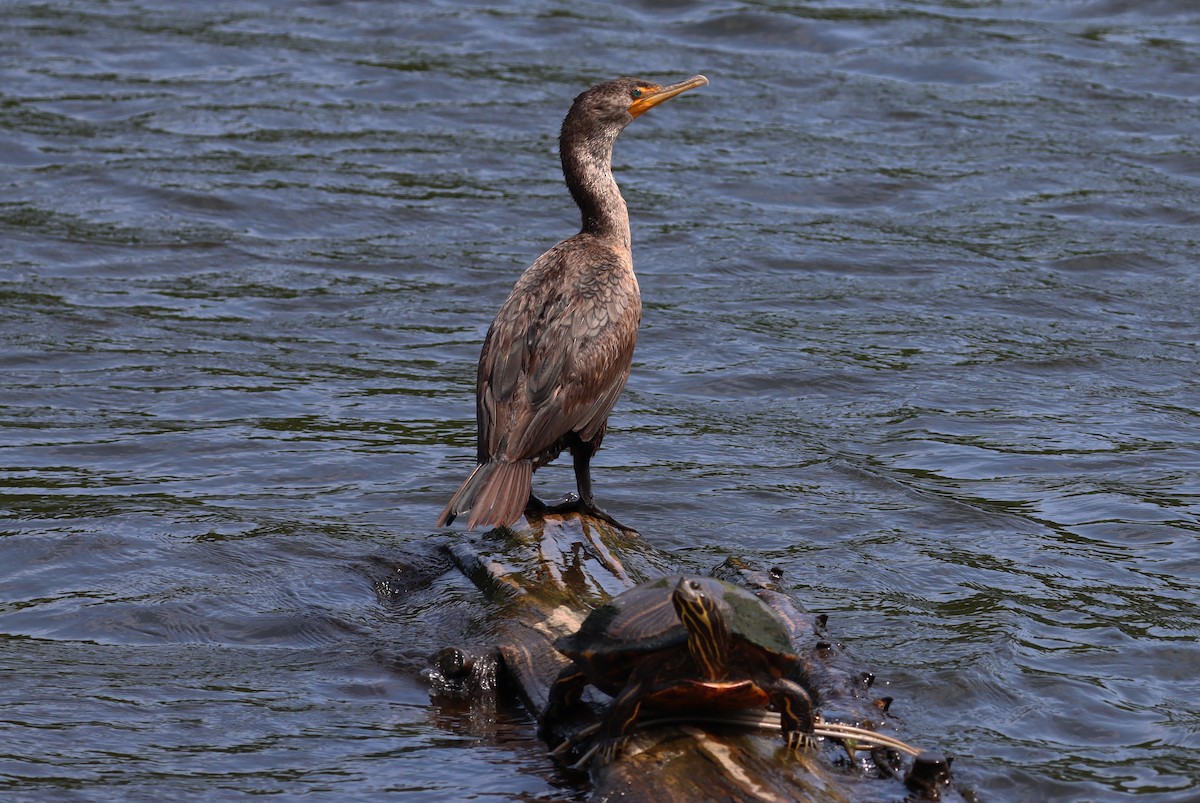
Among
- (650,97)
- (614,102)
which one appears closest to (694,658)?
(614,102)

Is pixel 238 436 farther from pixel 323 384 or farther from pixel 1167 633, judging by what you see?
pixel 1167 633

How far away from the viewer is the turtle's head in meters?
4.71

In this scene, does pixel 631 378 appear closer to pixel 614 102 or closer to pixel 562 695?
pixel 614 102

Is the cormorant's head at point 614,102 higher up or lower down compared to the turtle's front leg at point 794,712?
higher up

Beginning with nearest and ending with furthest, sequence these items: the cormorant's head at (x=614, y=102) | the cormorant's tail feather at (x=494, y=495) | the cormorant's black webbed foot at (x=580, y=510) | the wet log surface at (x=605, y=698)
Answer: the wet log surface at (x=605, y=698) → the cormorant's tail feather at (x=494, y=495) → the cormorant's black webbed foot at (x=580, y=510) → the cormorant's head at (x=614, y=102)

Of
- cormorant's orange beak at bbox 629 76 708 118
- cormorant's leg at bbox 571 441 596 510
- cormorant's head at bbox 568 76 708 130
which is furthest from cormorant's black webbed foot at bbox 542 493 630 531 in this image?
cormorant's orange beak at bbox 629 76 708 118

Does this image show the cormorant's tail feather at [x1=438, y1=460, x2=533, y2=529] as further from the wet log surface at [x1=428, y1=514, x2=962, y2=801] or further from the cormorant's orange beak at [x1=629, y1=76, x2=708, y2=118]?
the cormorant's orange beak at [x1=629, y1=76, x2=708, y2=118]

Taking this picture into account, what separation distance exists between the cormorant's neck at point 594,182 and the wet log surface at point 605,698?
67.2 inches

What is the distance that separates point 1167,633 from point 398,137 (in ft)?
29.5

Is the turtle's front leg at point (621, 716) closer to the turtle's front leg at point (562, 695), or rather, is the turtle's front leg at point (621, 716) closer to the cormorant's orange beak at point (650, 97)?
the turtle's front leg at point (562, 695)

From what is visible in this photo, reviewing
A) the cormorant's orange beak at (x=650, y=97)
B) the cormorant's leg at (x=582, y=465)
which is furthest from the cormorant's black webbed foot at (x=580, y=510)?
the cormorant's orange beak at (x=650, y=97)

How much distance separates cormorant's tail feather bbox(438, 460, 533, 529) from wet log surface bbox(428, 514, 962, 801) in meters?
0.12

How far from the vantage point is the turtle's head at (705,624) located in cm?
471

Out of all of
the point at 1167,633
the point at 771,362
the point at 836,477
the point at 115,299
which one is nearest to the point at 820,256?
the point at 771,362
